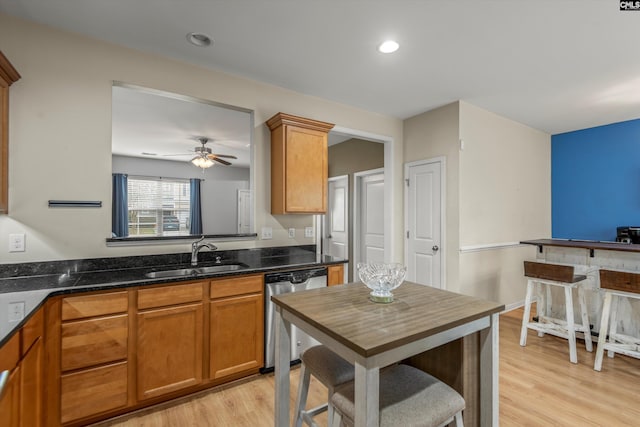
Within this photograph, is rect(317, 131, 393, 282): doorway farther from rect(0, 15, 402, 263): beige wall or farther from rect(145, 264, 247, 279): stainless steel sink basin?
rect(0, 15, 402, 263): beige wall

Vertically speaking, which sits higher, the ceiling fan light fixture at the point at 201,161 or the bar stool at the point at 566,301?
the ceiling fan light fixture at the point at 201,161

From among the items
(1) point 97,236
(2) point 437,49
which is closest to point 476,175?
(2) point 437,49

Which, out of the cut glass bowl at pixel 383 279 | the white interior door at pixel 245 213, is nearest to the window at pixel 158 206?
the white interior door at pixel 245 213

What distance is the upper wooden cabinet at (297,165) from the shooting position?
282 cm

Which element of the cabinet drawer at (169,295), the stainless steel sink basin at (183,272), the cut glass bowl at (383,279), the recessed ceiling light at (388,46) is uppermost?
the recessed ceiling light at (388,46)

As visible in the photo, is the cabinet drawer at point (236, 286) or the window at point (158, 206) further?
the window at point (158, 206)

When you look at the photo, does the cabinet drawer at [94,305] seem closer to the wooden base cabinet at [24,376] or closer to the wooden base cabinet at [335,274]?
the wooden base cabinet at [24,376]

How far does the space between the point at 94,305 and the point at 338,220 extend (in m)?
4.14

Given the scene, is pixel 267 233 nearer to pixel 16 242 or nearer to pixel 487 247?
pixel 16 242

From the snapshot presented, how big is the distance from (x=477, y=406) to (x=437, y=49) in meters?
2.49

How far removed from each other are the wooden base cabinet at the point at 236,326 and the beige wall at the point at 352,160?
3.02m

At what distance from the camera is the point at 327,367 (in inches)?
54.6

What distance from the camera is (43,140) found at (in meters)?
2.06

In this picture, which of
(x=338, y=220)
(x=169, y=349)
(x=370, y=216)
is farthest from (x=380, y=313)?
(x=338, y=220)
